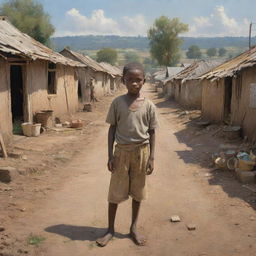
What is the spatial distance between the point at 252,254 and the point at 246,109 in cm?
715

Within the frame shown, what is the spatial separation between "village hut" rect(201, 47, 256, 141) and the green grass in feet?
22.3

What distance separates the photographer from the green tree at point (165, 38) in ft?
187

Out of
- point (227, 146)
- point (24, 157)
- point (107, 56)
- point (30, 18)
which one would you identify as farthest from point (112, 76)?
point (107, 56)

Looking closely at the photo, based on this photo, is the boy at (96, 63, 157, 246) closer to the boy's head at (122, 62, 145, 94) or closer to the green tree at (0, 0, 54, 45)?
the boy's head at (122, 62, 145, 94)

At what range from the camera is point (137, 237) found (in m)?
3.88

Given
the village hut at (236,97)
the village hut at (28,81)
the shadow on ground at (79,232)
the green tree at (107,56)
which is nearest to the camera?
the shadow on ground at (79,232)

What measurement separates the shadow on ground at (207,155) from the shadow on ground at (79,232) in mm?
2486

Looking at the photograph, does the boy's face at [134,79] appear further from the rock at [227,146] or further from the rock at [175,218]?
the rock at [227,146]

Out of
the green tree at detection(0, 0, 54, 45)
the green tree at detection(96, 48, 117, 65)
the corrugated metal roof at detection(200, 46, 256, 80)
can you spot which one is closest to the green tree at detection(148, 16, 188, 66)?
the green tree at detection(0, 0, 54, 45)

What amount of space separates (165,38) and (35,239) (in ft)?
185

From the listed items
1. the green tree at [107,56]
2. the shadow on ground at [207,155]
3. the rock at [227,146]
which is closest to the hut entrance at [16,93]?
the shadow on ground at [207,155]

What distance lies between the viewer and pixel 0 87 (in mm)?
8461

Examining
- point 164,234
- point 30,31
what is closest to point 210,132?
point 164,234

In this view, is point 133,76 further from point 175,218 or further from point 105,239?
point 175,218
